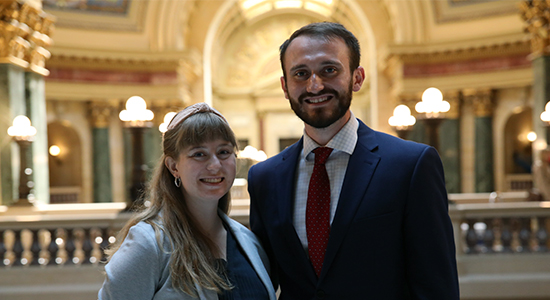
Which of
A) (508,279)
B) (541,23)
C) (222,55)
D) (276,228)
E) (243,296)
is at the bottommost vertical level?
(508,279)

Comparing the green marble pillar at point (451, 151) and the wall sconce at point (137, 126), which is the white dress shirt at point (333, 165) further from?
the green marble pillar at point (451, 151)

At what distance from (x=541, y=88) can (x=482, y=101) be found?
21.8 feet

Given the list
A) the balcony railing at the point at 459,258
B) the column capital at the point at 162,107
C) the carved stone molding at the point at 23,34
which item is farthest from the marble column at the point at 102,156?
the balcony railing at the point at 459,258

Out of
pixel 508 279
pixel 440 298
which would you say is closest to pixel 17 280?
pixel 440 298

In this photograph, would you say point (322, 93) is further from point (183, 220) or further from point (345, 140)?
point (183, 220)

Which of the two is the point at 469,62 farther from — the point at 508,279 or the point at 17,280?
the point at 17,280

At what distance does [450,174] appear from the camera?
55.4ft

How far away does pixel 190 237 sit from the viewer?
2.21m

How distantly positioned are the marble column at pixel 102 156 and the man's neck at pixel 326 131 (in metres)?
16.2

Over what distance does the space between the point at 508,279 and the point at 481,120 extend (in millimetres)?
11556

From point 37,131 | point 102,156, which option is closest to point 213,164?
point 37,131

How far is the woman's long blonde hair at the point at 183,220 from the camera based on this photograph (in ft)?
6.97

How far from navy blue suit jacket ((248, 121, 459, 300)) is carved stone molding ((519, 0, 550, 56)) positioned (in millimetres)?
9506

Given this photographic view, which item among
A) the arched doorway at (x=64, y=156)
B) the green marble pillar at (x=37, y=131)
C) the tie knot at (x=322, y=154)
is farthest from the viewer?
the arched doorway at (x=64, y=156)
